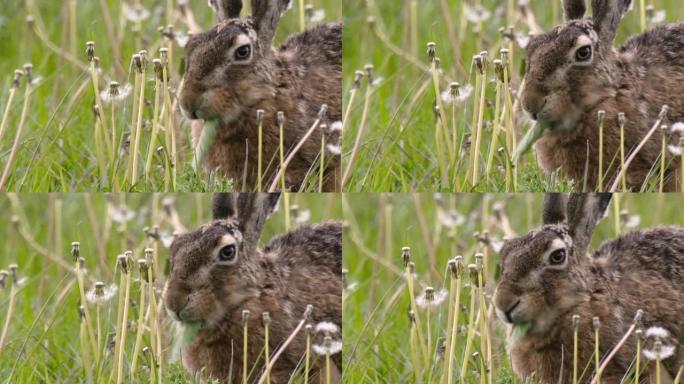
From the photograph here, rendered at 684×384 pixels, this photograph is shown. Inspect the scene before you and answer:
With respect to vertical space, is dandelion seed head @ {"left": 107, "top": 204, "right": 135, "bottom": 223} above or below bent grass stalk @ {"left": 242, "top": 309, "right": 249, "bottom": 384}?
above

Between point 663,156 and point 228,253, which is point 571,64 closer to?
point 663,156

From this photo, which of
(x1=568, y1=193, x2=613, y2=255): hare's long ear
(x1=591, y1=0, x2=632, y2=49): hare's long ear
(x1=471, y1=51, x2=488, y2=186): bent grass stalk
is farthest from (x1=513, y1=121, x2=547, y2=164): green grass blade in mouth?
(x1=591, y1=0, x2=632, y2=49): hare's long ear

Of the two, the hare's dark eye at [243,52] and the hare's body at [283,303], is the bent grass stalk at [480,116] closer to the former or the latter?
the hare's body at [283,303]

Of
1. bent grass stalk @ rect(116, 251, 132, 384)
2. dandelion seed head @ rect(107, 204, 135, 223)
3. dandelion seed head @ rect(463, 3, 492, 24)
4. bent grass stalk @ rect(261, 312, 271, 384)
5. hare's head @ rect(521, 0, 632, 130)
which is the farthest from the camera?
dandelion seed head @ rect(463, 3, 492, 24)

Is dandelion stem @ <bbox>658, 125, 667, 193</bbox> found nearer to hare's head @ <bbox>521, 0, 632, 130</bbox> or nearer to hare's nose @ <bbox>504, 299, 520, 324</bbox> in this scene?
hare's head @ <bbox>521, 0, 632, 130</bbox>

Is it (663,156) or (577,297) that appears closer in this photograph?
(577,297)

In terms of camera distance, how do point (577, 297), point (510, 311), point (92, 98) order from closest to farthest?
point (510, 311), point (577, 297), point (92, 98)

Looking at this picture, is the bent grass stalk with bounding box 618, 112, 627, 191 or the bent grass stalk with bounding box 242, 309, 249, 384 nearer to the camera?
the bent grass stalk with bounding box 242, 309, 249, 384

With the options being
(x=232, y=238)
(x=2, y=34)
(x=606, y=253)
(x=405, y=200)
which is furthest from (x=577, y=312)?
(x=2, y=34)

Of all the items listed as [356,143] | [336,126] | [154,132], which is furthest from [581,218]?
[154,132]
